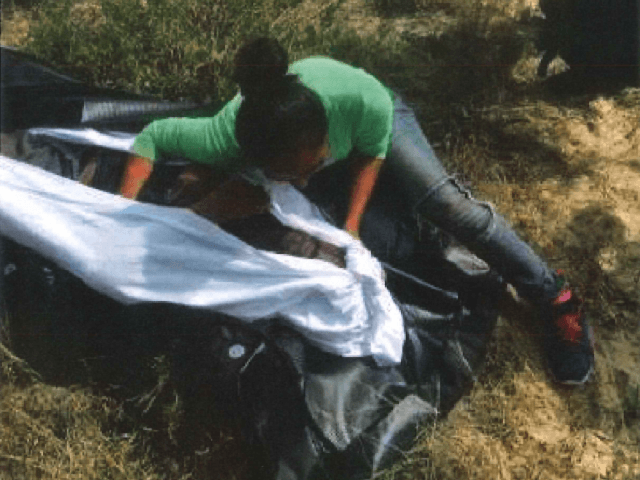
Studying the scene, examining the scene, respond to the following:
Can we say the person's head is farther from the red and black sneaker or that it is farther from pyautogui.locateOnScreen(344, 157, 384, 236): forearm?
the red and black sneaker

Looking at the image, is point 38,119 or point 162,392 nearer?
point 162,392

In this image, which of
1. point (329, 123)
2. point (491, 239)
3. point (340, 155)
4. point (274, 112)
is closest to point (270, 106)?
point (274, 112)

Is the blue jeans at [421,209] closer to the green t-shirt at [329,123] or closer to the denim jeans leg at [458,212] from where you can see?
the denim jeans leg at [458,212]

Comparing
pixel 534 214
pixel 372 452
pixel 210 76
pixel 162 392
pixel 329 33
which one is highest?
pixel 329 33

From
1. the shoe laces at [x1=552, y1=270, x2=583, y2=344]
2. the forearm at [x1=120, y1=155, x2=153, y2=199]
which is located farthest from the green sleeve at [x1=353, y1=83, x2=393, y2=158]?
the shoe laces at [x1=552, y1=270, x2=583, y2=344]

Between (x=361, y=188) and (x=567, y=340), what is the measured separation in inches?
31.2

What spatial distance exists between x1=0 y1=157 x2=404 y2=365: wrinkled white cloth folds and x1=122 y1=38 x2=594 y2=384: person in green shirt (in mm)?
126

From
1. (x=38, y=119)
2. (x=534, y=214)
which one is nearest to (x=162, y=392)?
(x=38, y=119)

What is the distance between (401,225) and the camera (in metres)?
2.03

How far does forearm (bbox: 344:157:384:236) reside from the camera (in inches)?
72.8

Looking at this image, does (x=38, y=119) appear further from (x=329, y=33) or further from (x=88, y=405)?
(x=329, y=33)

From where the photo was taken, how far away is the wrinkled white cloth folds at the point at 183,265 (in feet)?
5.63

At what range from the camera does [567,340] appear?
1.98m

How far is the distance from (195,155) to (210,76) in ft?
2.77
